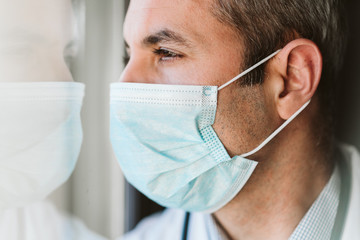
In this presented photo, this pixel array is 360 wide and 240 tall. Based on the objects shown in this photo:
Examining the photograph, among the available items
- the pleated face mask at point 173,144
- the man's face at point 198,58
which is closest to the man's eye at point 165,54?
the man's face at point 198,58

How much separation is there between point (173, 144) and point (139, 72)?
9.8 inches

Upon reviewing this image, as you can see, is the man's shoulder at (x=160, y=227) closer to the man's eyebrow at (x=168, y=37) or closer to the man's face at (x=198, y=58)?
the man's face at (x=198, y=58)

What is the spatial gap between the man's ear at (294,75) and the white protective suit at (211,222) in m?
0.39

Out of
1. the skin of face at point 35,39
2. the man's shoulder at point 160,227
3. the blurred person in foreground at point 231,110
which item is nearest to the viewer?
the skin of face at point 35,39

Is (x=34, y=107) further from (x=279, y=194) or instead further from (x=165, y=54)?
(x=279, y=194)

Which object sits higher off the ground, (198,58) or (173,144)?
(198,58)

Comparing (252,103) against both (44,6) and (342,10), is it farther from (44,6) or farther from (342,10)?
(44,6)

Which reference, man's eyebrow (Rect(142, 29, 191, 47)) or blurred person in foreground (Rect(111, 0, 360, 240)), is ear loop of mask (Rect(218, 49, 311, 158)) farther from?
man's eyebrow (Rect(142, 29, 191, 47))

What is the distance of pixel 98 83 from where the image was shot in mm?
1271

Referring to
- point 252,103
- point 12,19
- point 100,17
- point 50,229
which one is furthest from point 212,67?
point 50,229

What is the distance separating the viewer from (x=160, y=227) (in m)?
1.65

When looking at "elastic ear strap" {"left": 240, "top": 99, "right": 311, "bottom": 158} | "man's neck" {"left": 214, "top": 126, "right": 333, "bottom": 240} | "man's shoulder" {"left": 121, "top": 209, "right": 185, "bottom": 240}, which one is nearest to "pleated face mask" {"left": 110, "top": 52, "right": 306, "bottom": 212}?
"elastic ear strap" {"left": 240, "top": 99, "right": 311, "bottom": 158}

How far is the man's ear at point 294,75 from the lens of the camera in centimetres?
114

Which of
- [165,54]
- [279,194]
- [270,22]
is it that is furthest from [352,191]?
[165,54]
